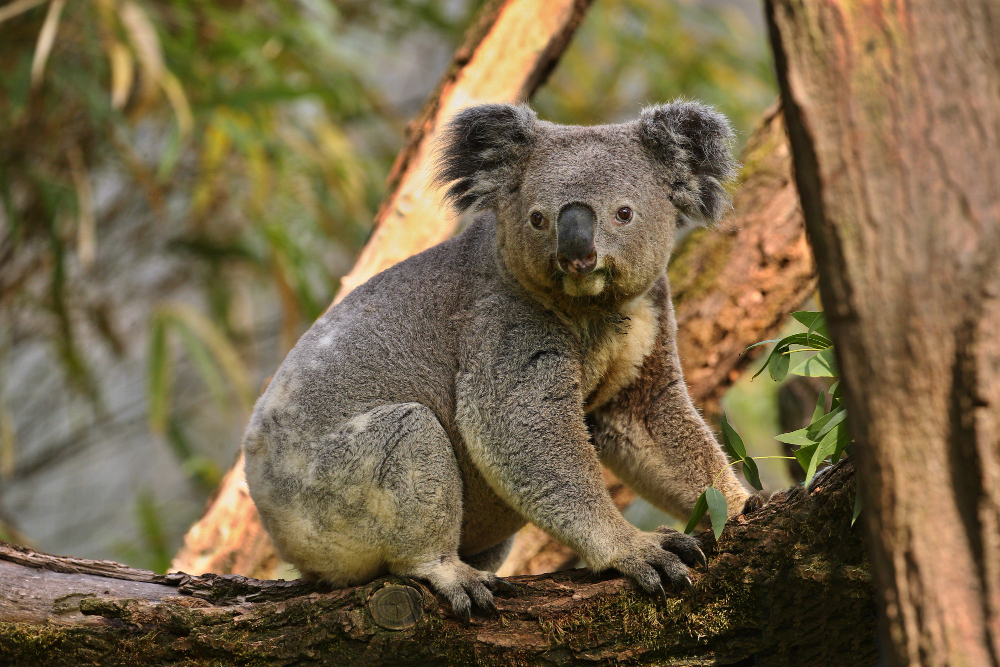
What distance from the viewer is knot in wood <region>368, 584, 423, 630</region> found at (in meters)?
1.90

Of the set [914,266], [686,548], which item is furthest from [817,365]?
[914,266]

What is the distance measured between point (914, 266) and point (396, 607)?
1.36m

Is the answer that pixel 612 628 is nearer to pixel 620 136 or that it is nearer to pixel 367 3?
pixel 620 136

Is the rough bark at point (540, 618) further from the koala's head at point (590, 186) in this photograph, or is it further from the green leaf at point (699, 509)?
the koala's head at point (590, 186)

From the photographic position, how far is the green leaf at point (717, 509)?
181 cm

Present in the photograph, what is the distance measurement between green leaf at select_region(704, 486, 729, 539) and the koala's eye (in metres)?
0.67

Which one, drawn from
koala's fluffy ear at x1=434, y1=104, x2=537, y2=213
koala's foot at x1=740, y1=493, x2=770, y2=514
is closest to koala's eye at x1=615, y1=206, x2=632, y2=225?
koala's fluffy ear at x1=434, y1=104, x2=537, y2=213

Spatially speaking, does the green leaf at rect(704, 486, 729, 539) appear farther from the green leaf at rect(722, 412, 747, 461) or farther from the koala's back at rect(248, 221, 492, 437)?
the koala's back at rect(248, 221, 492, 437)

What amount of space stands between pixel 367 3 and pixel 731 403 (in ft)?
13.6

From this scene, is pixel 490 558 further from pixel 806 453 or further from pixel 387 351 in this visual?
pixel 806 453

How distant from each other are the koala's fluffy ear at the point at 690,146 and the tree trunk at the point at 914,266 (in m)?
1.26

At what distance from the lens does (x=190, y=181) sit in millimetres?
5914

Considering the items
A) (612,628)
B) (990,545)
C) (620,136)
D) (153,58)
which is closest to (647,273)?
(620,136)

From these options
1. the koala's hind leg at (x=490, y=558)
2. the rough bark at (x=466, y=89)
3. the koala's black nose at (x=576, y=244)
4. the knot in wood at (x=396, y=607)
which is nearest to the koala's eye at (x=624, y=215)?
the koala's black nose at (x=576, y=244)
